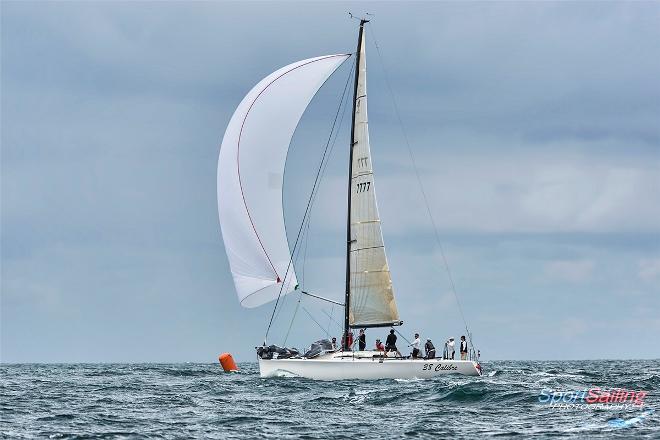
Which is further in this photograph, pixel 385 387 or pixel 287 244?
pixel 287 244

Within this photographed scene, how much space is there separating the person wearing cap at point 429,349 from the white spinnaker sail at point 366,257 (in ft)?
7.03

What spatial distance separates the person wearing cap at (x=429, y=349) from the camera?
43.0 meters

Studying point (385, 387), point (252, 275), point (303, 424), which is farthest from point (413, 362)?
point (303, 424)

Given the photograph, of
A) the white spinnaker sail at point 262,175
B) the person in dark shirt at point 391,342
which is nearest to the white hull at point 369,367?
the person in dark shirt at point 391,342

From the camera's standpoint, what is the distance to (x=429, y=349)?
142 ft

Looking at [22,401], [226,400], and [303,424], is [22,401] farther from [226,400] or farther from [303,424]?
[303,424]

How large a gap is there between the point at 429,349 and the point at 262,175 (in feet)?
36.3

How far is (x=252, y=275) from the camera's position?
148 feet

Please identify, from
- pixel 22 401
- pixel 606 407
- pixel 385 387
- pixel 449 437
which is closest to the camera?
pixel 449 437

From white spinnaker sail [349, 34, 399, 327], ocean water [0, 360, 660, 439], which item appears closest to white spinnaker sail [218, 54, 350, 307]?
white spinnaker sail [349, 34, 399, 327]

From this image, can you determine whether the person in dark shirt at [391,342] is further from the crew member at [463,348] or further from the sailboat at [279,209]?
the crew member at [463,348]

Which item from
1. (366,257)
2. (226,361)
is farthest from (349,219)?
(226,361)

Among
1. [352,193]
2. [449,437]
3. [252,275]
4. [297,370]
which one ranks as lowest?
[449,437]

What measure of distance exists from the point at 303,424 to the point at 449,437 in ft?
15.6
